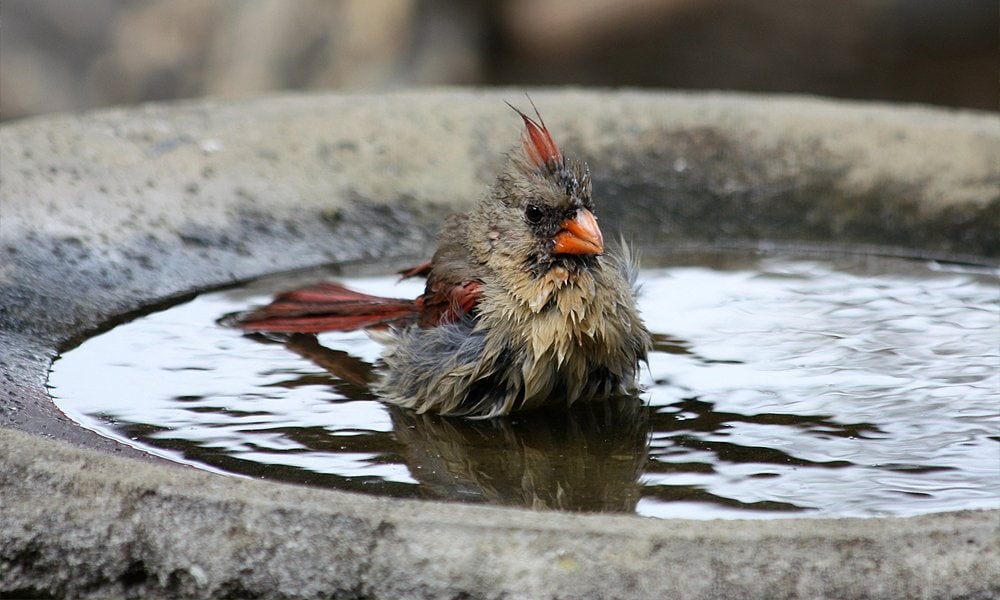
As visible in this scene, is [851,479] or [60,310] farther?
[60,310]

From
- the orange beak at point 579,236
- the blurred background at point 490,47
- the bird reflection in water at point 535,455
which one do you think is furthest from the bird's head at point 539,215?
the blurred background at point 490,47

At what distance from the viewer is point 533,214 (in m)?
3.19

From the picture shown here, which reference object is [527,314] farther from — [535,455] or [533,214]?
[535,455]

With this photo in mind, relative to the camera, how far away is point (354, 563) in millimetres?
2084

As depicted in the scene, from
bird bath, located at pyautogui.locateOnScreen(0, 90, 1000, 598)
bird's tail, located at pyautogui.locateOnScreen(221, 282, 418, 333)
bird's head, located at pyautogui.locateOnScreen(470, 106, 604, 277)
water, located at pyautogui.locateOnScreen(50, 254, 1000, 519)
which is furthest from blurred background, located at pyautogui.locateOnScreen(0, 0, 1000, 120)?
bird's head, located at pyautogui.locateOnScreen(470, 106, 604, 277)

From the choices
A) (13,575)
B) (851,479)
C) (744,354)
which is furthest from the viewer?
(744,354)

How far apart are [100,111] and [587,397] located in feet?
7.95

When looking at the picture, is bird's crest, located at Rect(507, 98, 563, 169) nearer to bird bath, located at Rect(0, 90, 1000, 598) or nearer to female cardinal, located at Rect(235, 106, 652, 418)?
female cardinal, located at Rect(235, 106, 652, 418)

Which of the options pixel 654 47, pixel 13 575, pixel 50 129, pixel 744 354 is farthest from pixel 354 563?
pixel 654 47

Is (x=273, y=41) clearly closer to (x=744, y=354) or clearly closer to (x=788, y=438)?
(x=744, y=354)

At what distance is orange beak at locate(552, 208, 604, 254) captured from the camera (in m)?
3.09

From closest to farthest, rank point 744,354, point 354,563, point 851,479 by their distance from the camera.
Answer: point 354,563
point 851,479
point 744,354

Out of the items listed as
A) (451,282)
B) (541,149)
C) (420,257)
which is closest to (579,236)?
(541,149)

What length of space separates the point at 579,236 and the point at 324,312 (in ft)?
2.78
